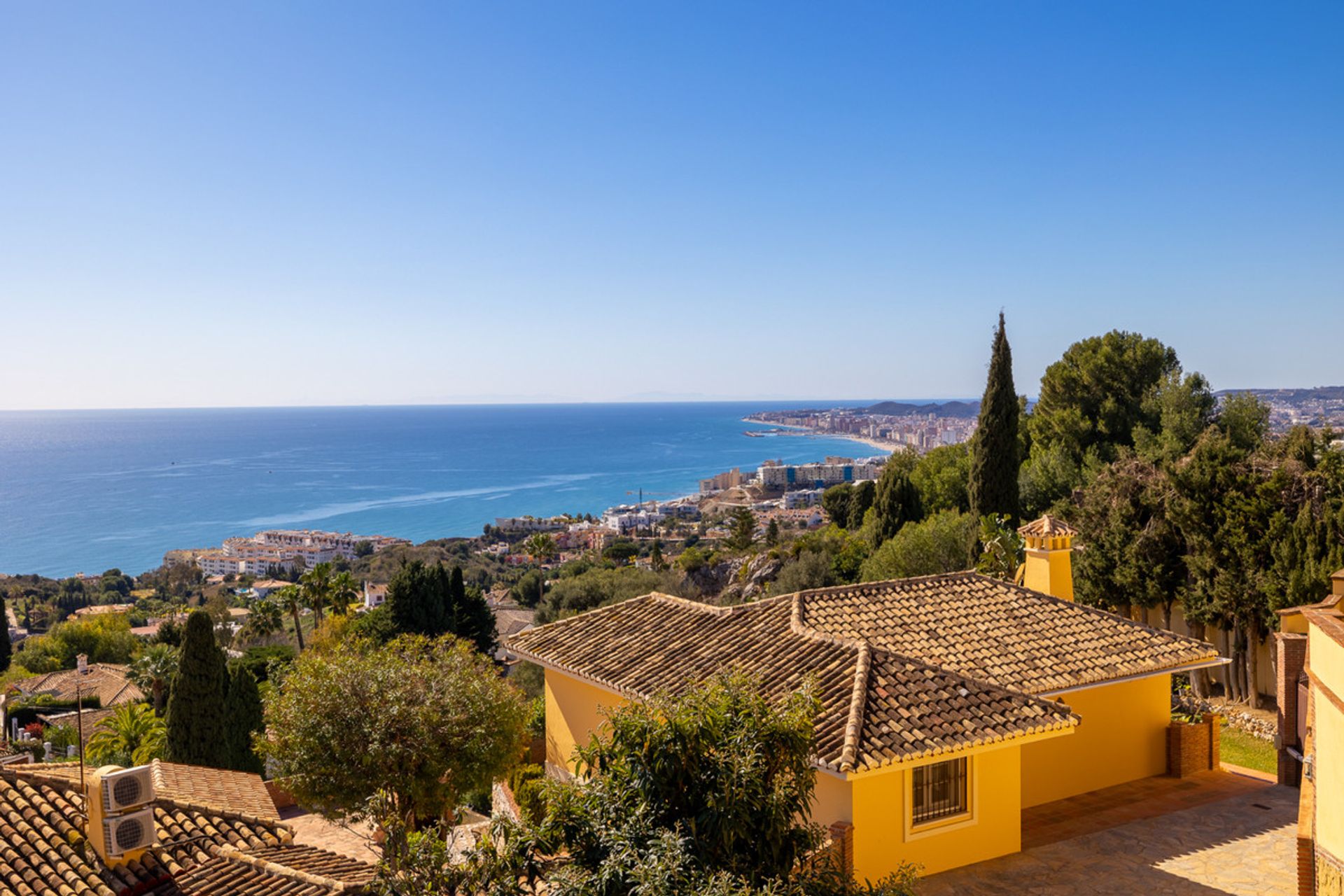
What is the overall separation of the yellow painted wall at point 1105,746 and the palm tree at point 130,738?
2068 centimetres

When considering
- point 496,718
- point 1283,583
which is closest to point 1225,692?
point 1283,583

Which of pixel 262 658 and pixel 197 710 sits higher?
pixel 197 710

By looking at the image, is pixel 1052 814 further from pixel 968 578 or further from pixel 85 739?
pixel 85 739

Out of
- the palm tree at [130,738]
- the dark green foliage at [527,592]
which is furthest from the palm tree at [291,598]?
the dark green foliage at [527,592]

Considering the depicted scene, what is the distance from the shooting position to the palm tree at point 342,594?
3784cm

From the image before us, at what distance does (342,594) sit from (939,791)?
33197mm

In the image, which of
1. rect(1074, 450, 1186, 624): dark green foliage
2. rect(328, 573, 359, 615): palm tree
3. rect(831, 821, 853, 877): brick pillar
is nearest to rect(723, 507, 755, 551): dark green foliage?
rect(328, 573, 359, 615): palm tree

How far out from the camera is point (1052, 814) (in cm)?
1121

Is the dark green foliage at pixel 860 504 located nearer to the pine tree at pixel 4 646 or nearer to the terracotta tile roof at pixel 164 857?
the terracotta tile roof at pixel 164 857

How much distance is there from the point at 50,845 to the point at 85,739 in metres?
22.6

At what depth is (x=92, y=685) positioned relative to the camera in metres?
37.8

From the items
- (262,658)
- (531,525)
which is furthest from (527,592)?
(531,525)

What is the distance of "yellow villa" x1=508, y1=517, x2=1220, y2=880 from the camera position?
9195mm

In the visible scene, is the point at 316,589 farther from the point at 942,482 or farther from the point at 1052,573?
the point at 1052,573
